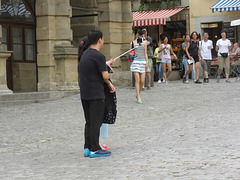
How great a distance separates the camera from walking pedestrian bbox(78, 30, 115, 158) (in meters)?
7.32

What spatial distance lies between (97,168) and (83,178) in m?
0.62

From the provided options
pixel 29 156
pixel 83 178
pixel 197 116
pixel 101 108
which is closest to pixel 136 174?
pixel 83 178

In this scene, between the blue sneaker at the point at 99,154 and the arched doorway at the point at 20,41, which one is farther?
the arched doorway at the point at 20,41

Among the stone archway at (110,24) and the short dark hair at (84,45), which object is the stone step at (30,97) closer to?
the stone archway at (110,24)

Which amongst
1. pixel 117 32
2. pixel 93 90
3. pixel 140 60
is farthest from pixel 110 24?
pixel 93 90

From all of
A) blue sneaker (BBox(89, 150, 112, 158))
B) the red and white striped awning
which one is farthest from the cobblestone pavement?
the red and white striped awning

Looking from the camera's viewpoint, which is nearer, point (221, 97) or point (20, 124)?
point (20, 124)

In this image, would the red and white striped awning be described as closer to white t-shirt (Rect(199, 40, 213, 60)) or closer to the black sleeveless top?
white t-shirt (Rect(199, 40, 213, 60))

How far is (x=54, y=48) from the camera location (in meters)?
17.6

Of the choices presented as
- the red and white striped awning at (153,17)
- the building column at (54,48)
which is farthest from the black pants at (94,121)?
the red and white striped awning at (153,17)

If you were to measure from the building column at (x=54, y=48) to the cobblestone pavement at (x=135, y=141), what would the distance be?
2753 mm

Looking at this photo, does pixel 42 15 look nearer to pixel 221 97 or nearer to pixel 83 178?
pixel 221 97

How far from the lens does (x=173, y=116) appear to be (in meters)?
11.5

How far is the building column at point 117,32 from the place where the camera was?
2075cm
